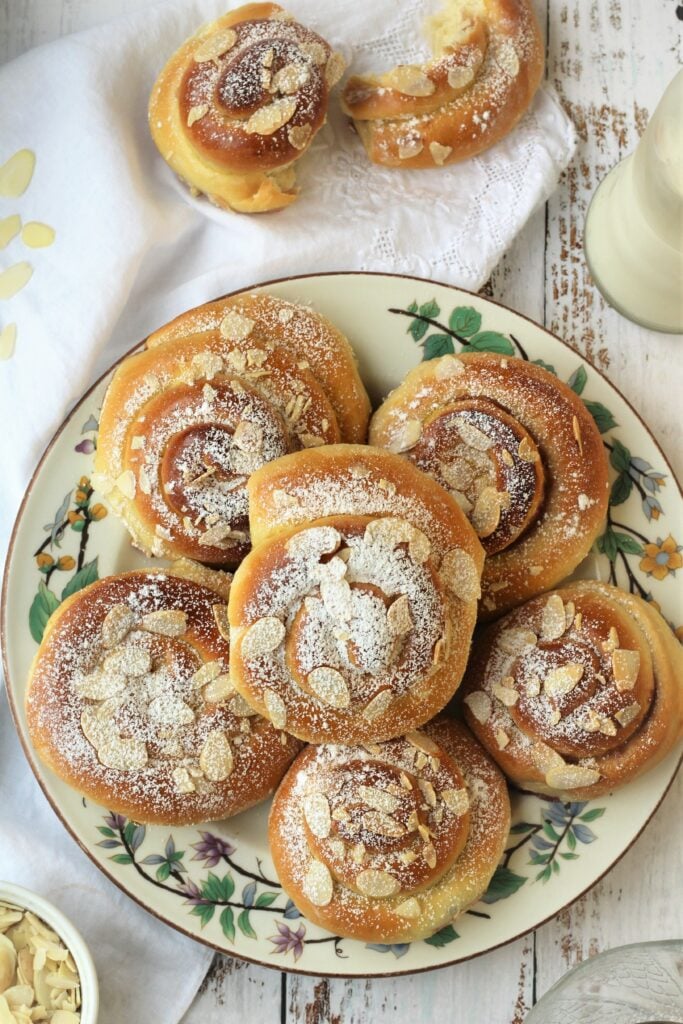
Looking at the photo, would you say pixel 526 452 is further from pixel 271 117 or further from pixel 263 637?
pixel 271 117

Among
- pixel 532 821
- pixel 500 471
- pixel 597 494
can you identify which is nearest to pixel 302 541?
pixel 500 471

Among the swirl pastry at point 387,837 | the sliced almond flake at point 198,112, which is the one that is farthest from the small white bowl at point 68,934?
the sliced almond flake at point 198,112

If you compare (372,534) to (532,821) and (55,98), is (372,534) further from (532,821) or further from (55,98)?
(55,98)

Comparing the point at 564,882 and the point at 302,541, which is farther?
the point at 564,882

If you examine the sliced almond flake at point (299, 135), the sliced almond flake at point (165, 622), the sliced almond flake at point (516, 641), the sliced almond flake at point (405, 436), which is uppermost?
the sliced almond flake at point (299, 135)

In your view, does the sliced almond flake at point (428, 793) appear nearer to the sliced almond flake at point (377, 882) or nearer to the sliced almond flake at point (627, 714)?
the sliced almond flake at point (377, 882)

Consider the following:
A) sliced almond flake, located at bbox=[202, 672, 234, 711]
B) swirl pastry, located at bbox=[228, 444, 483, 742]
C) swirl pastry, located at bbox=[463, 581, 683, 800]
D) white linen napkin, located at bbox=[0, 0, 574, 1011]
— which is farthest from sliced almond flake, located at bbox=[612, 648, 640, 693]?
white linen napkin, located at bbox=[0, 0, 574, 1011]
